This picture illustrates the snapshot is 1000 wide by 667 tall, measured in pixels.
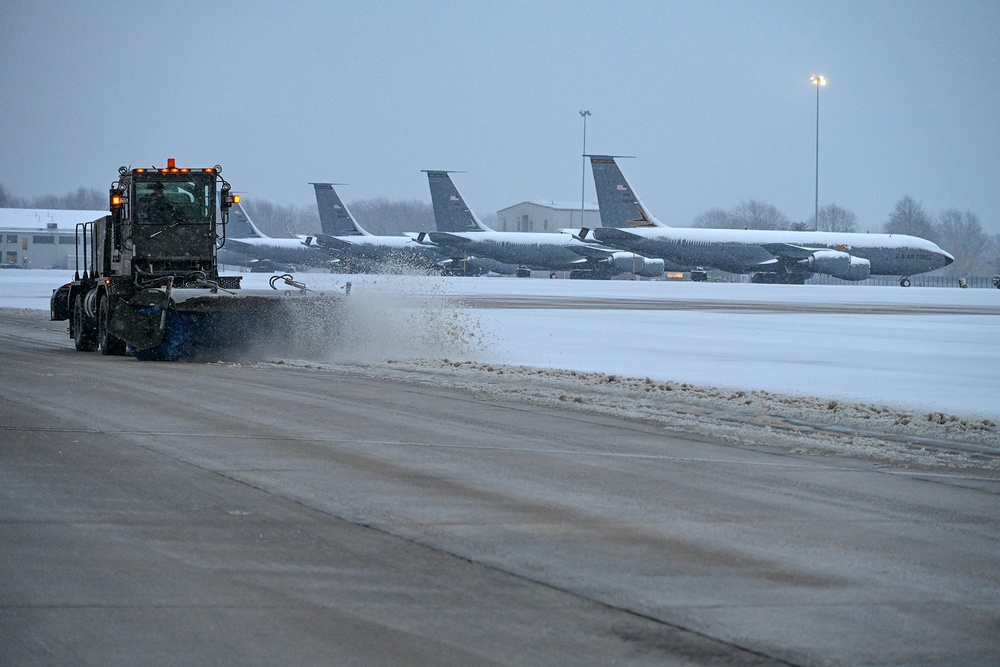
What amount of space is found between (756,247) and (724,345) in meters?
58.3

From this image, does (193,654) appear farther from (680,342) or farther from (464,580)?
(680,342)

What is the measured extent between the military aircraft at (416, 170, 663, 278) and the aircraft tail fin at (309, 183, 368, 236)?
9.30m

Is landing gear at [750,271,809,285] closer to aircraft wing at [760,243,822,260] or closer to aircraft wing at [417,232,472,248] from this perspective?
aircraft wing at [760,243,822,260]

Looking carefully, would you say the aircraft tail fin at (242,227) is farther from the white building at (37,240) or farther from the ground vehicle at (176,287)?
the ground vehicle at (176,287)

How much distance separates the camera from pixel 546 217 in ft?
523

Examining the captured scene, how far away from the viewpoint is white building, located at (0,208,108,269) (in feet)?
444

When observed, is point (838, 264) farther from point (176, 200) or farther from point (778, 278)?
point (176, 200)

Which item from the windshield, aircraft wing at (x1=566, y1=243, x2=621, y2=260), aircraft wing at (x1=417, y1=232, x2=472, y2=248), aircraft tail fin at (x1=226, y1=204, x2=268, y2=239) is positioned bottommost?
the windshield

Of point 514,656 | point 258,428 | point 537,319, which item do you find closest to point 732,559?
point 514,656

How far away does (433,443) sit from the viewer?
39.5 feet

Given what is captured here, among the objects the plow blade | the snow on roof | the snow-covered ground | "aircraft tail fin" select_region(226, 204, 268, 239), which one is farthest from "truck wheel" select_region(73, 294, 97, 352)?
the snow on roof

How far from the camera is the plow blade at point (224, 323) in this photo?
2127cm

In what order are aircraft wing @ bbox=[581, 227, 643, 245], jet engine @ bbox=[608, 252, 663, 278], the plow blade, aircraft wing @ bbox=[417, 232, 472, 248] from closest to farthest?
the plow blade → aircraft wing @ bbox=[581, 227, 643, 245] → aircraft wing @ bbox=[417, 232, 472, 248] → jet engine @ bbox=[608, 252, 663, 278]

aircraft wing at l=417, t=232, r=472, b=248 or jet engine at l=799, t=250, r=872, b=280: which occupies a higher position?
aircraft wing at l=417, t=232, r=472, b=248
